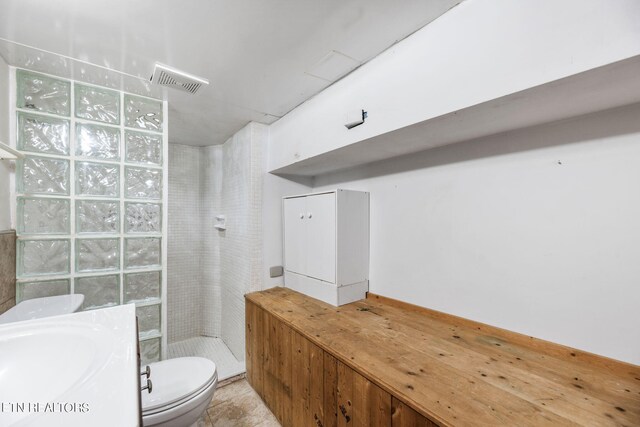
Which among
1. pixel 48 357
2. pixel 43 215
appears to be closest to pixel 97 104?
pixel 43 215

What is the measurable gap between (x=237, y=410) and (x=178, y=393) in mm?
673

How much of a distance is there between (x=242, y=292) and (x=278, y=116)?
1582 millimetres

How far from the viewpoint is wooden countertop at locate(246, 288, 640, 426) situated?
813 millimetres

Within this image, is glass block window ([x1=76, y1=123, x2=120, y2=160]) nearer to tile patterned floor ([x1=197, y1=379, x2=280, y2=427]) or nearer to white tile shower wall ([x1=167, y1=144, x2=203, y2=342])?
white tile shower wall ([x1=167, y1=144, x2=203, y2=342])

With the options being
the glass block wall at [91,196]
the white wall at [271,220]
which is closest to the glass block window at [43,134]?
the glass block wall at [91,196]

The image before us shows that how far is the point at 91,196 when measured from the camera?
1.62 meters

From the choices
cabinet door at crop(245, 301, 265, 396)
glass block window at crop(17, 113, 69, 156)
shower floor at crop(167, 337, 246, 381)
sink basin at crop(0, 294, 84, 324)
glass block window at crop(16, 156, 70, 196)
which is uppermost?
glass block window at crop(17, 113, 69, 156)

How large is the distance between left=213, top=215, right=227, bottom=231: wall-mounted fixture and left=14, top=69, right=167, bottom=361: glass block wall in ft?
3.04

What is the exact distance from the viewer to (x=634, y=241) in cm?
101

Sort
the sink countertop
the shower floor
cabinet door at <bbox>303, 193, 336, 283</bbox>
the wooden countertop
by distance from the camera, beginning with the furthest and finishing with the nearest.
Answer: the shower floor, cabinet door at <bbox>303, 193, 336, 283</bbox>, the wooden countertop, the sink countertop

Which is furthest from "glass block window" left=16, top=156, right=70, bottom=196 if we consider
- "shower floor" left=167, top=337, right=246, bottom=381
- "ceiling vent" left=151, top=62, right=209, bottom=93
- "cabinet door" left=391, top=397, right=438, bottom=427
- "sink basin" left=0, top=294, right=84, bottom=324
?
"cabinet door" left=391, top=397, right=438, bottom=427

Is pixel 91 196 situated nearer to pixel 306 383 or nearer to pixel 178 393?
pixel 178 393

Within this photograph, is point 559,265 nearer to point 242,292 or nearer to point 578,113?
point 578,113

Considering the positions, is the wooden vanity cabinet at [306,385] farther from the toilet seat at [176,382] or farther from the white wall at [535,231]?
the white wall at [535,231]
